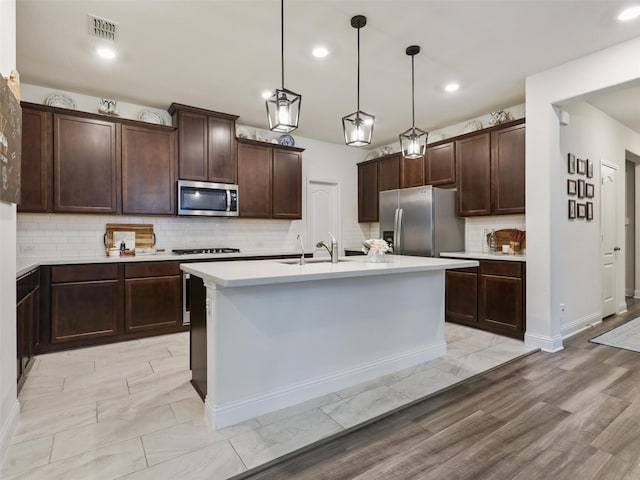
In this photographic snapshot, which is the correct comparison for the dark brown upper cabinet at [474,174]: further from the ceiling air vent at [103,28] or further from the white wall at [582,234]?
the ceiling air vent at [103,28]

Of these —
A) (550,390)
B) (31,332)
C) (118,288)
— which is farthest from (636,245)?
(31,332)

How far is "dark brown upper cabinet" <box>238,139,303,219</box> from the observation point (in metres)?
4.75

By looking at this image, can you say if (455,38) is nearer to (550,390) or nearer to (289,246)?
(550,390)

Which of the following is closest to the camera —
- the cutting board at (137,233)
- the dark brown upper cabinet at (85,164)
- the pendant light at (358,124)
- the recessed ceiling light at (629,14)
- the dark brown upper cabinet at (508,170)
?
the recessed ceiling light at (629,14)

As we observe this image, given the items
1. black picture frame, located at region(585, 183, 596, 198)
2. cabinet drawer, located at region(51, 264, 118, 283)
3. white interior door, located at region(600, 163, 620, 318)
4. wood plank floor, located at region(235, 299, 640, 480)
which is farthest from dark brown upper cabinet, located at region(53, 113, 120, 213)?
white interior door, located at region(600, 163, 620, 318)

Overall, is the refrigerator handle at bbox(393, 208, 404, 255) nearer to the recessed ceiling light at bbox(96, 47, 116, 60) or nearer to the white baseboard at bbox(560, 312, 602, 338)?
the white baseboard at bbox(560, 312, 602, 338)

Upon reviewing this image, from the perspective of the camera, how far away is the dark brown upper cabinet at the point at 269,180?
4755 mm

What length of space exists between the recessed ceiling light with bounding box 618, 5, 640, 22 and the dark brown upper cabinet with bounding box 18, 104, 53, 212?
511 centimetres

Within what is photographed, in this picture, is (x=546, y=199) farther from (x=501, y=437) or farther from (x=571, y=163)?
(x=501, y=437)

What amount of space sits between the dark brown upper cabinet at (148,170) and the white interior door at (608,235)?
5.44 m

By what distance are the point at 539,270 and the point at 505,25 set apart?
228cm

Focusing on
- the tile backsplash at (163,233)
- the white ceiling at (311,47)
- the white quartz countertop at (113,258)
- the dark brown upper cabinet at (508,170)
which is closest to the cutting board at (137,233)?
the tile backsplash at (163,233)

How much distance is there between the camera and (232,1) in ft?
8.02

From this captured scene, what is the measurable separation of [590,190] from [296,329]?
13.3 feet
